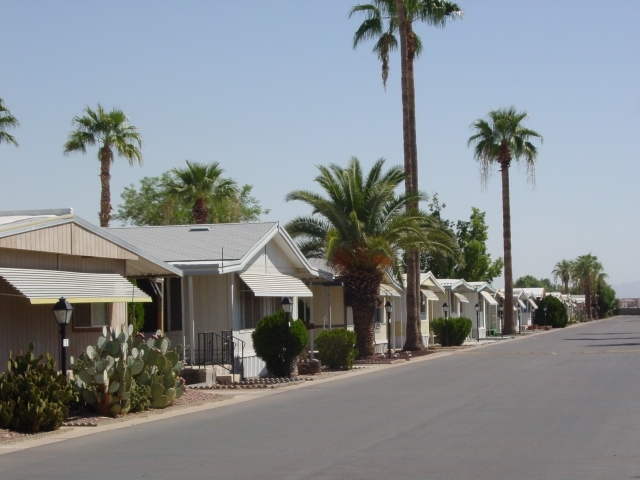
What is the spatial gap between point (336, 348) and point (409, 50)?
15.3 metres

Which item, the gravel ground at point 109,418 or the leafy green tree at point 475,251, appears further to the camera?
the leafy green tree at point 475,251

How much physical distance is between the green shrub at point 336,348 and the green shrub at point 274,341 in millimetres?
4097

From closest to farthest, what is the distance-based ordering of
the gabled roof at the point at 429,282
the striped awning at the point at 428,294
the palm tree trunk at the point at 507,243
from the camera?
the striped awning at the point at 428,294 → the gabled roof at the point at 429,282 → the palm tree trunk at the point at 507,243

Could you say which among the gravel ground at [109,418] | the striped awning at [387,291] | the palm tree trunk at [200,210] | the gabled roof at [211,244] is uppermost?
the palm tree trunk at [200,210]

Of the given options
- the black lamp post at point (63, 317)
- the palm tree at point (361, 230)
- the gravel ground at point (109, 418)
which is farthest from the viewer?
the palm tree at point (361, 230)

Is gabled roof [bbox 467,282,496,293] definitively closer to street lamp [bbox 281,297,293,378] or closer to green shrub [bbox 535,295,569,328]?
green shrub [bbox 535,295,569,328]

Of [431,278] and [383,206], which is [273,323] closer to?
[383,206]

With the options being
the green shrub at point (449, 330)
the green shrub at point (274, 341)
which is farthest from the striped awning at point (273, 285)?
the green shrub at point (449, 330)

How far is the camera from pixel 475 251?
273 ft

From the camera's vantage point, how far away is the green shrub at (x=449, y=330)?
4838 cm

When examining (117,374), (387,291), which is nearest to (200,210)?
(387,291)

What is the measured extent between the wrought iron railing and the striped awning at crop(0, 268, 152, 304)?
17.1ft

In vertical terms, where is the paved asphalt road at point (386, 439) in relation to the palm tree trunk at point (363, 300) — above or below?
below

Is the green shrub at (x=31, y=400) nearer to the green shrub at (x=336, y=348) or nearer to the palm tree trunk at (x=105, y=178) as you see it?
the green shrub at (x=336, y=348)
